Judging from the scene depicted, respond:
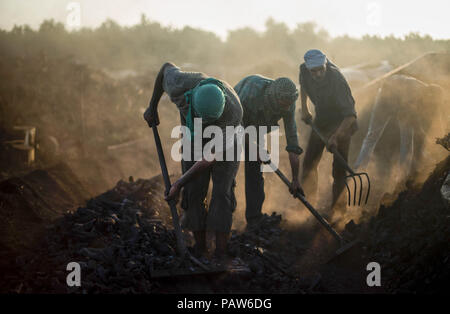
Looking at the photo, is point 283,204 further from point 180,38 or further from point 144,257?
point 180,38

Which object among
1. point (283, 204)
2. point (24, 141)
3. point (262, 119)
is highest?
point (24, 141)

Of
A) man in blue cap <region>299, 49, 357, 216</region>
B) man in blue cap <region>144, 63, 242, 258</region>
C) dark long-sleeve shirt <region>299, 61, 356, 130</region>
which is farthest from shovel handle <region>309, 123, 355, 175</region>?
man in blue cap <region>144, 63, 242, 258</region>

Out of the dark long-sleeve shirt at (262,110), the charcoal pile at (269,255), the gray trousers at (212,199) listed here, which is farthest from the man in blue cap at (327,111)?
the gray trousers at (212,199)

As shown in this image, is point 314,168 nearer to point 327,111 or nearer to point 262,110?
point 327,111

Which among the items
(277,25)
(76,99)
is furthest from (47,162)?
(277,25)

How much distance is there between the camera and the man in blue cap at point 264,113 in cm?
425

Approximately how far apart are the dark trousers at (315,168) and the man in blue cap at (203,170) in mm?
1814

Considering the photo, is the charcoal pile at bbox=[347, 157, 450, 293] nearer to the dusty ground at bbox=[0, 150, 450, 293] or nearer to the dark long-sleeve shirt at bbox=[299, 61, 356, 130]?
the dusty ground at bbox=[0, 150, 450, 293]

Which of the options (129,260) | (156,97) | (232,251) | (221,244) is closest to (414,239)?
(232,251)

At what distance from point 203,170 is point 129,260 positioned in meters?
1.00

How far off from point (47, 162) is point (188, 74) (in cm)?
629

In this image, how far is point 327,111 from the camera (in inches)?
210

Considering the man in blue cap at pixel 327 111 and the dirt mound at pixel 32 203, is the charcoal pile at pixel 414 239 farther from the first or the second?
the dirt mound at pixel 32 203

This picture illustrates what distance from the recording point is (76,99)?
12.8m
